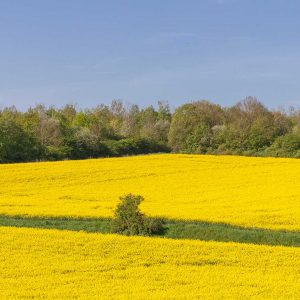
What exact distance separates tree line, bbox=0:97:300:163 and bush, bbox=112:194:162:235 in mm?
33417

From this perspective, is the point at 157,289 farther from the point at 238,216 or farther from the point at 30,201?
the point at 30,201

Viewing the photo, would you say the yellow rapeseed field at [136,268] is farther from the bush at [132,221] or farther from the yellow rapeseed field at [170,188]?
the yellow rapeseed field at [170,188]

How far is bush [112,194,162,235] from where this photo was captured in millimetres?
22906

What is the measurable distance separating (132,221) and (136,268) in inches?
318

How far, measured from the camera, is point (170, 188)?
3553 centimetres

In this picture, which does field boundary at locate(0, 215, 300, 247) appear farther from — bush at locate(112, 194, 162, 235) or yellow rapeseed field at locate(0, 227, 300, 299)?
yellow rapeseed field at locate(0, 227, 300, 299)

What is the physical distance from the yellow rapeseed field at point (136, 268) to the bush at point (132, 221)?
14.1 feet

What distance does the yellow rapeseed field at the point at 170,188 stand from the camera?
86.2 feet

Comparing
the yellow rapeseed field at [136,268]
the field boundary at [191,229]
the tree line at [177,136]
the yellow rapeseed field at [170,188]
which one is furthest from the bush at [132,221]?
the tree line at [177,136]

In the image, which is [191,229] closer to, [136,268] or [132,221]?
[132,221]

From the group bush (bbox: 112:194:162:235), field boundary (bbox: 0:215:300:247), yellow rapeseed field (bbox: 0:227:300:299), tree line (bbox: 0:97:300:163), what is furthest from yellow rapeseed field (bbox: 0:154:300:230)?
tree line (bbox: 0:97:300:163)

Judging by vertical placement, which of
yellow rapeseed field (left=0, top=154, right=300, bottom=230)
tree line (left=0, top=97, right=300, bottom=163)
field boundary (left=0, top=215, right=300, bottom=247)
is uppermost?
tree line (left=0, top=97, right=300, bottom=163)

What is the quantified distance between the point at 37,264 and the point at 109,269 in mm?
1779

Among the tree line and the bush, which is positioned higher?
the tree line
